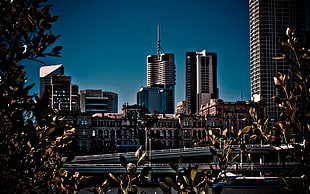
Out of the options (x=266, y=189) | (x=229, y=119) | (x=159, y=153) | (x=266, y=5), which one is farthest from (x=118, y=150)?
(x=266, y=5)

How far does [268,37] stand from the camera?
143125mm

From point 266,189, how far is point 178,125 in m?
46.4

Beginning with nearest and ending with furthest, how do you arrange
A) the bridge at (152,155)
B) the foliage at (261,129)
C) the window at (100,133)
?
1. the foliage at (261,129)
2. the bridge at (152,155)
3. the window at (100,133)

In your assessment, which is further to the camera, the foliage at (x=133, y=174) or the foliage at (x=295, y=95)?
the foliage at (x=295, y=95)

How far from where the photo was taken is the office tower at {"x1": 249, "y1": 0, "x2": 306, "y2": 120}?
14150 centimetres

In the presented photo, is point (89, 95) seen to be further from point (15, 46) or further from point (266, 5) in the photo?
point (15, 46)

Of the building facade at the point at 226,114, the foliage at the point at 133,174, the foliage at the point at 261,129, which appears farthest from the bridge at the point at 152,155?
the foliage at the point at 133,174

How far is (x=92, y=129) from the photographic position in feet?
317

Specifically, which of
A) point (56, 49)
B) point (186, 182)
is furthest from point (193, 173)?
point (56, 49)

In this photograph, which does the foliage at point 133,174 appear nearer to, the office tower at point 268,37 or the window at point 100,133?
the window at point 100,133

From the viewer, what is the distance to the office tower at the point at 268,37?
141500 millimetres

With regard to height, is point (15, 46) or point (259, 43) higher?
point (259, 43)

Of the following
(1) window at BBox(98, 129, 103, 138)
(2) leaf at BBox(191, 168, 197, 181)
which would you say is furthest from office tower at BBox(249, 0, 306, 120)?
(2) leaf at BBox(191, 168, 197, 181)

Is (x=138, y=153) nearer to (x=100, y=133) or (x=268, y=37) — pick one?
(x=100, y=133)
